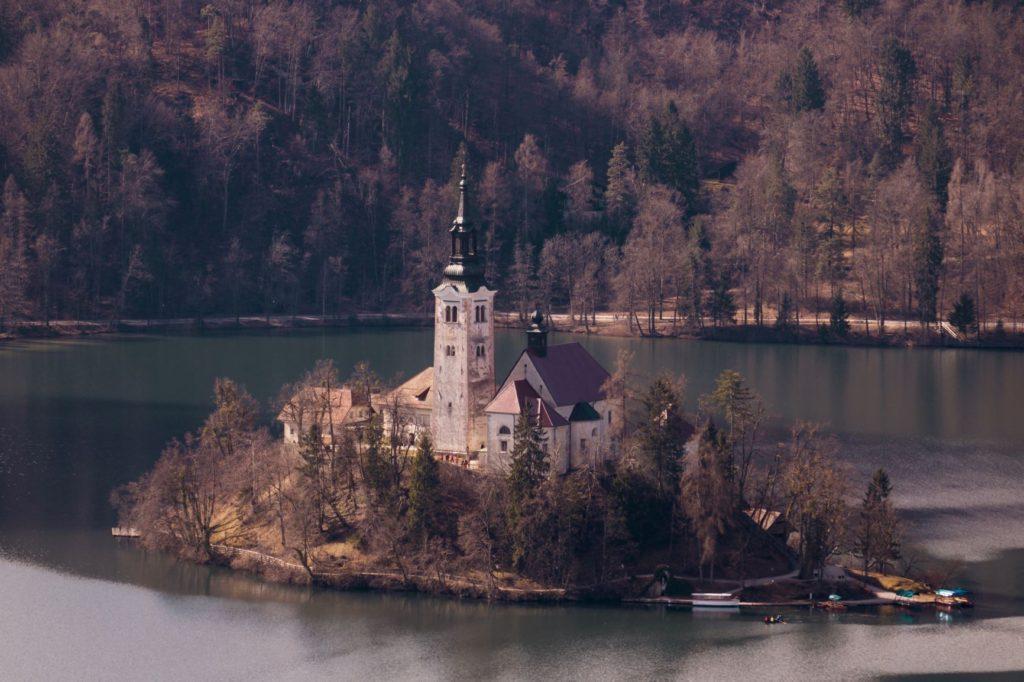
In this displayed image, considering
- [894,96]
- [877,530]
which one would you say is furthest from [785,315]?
[877,530]

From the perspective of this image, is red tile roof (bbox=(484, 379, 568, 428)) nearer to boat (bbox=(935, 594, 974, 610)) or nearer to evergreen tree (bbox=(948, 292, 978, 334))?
boat (bbox=(935, 594, 974, 610))

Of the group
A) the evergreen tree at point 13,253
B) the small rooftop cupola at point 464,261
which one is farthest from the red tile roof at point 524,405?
the evergreen tree at point 13,253

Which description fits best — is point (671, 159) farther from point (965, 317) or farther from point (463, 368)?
point (463, 368)

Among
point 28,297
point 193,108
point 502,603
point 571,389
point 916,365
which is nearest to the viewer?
point 502,603

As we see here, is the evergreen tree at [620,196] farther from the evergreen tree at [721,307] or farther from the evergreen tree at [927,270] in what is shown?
the evergreen tree at [927,270]

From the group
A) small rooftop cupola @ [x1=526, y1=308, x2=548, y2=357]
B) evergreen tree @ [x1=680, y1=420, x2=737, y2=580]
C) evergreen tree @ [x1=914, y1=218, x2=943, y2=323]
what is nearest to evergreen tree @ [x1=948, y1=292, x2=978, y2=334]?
evergreen tree @ [x1=914, y1=218, x2=943, y2=323]

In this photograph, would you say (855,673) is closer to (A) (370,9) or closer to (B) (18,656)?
(B) (18,656)

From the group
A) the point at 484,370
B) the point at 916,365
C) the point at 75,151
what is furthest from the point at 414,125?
the point at 484,370
